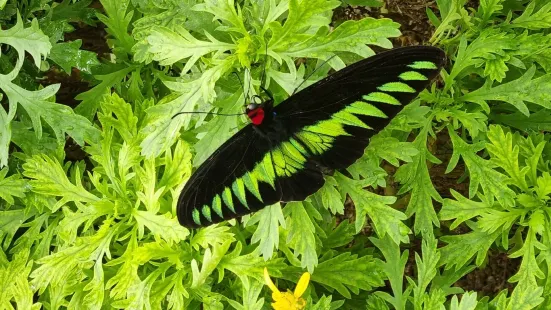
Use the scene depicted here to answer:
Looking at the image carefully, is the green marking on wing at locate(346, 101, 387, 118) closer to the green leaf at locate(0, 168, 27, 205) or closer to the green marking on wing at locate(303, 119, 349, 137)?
the green marking on wing at locate(303, 119, 349, 137)

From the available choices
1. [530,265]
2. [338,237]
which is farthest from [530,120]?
[338,237]

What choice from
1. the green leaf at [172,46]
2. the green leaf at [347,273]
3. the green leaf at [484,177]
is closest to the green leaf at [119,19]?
the green leaf at [172,46]

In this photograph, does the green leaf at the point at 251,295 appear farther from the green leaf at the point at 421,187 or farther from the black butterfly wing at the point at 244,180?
the green leaf at the point at 421,187

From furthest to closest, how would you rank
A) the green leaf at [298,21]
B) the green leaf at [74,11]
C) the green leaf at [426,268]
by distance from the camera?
1. the green leaf at [74,11]
2. the green leaf at [426,268]
3. the green leaf at [298,21]

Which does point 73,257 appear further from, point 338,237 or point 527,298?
point 527,298

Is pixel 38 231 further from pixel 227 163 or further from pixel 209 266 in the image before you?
pixel 227 163

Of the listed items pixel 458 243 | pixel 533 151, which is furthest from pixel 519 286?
pixel 533 151

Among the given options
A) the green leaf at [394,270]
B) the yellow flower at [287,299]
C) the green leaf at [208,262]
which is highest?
the green leaf at [208,262]

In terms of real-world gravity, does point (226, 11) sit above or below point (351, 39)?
above
